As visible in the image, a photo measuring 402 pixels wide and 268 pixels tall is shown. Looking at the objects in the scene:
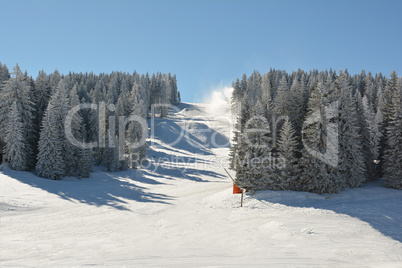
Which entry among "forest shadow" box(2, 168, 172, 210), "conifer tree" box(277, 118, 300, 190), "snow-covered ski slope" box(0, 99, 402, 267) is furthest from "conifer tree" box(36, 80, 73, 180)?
"conifer tree" box(277, 118, 300, 190)

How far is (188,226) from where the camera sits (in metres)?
18.8

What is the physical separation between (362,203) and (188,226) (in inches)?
688

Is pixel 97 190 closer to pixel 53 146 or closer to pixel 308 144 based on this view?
pixel 53 146

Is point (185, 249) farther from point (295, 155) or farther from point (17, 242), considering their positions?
point (295, 155)

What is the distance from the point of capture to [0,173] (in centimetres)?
3070

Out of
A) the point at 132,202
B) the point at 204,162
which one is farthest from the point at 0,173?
the point at 204,162

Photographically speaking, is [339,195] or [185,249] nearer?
[185,249]

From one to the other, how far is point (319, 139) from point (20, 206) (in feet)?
99.0

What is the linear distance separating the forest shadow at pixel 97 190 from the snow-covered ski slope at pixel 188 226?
112 millimetres

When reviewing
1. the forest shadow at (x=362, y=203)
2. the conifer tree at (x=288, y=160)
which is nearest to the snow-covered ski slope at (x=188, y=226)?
the forest shadow at (x=362, y=203)

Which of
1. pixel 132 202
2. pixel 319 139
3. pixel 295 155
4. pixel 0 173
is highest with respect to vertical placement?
pixel 319 139

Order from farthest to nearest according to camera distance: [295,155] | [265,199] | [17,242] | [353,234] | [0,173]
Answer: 1. [0,173]
2. [295,155]
3. [265,199]
4. [353,234]
5. [17,242]

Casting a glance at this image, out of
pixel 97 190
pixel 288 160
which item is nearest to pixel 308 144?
pixel 288 160

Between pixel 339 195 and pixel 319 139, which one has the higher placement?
pixel 319 139
